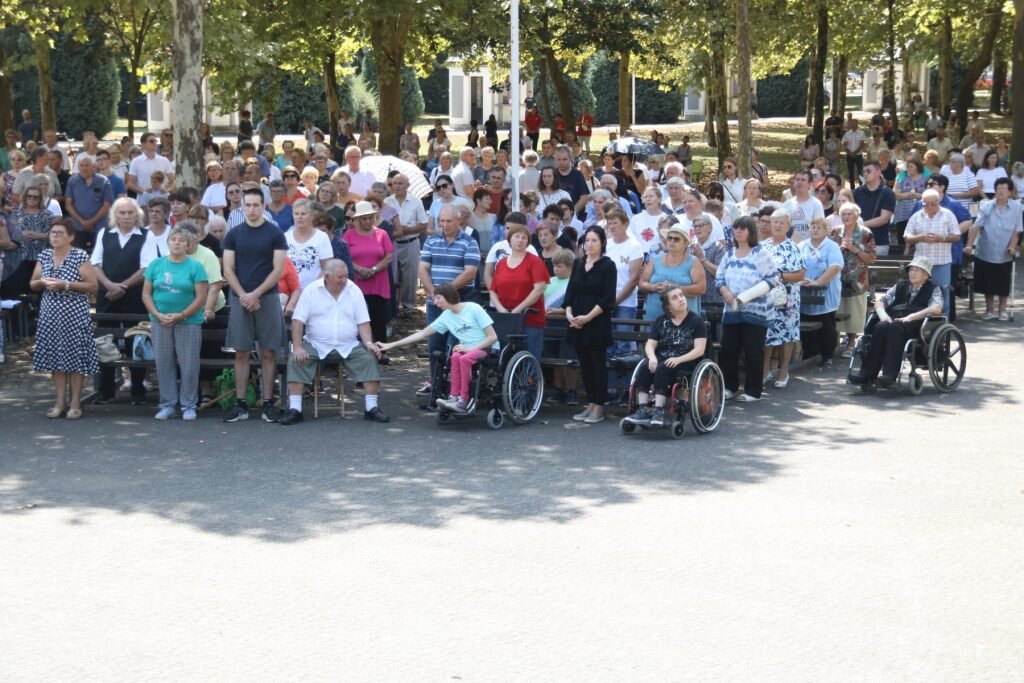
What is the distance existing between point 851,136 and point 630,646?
31.4 m

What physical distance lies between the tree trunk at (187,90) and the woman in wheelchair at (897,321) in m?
8.30

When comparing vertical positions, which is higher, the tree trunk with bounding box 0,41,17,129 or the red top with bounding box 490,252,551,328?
the tree trunk with bounding box 0,41,17,129

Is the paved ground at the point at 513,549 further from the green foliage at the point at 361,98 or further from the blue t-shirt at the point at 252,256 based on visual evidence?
the green foliage at the point at 361,98

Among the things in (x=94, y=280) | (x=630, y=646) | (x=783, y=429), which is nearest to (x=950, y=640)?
(x=630, y=646)

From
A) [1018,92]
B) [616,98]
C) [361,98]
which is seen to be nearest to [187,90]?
[1018,92]

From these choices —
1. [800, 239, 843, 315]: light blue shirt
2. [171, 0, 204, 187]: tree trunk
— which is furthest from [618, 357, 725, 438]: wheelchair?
[171, 0, 204, 187]: tree trunk

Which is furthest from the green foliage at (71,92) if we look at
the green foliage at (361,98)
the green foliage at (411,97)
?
the green foliage at (411,97)

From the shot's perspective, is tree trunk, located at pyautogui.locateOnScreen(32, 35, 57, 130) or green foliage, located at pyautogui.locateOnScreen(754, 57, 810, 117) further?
→ green foliage, located at pyautogui.locateOnScreen(754, 57, 810, 117)

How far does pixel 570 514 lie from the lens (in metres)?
9.66

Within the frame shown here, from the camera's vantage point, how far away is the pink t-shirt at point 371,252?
15023 millimetres

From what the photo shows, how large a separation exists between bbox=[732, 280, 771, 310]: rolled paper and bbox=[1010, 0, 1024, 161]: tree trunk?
16705 mm

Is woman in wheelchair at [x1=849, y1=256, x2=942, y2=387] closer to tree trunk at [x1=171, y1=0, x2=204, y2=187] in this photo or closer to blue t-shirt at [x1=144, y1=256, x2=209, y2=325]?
blue t-shirt at [x1=144, y1=256, x2=209, y2=325]

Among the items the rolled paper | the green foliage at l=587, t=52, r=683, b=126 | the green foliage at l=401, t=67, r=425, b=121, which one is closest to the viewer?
the rolled paper

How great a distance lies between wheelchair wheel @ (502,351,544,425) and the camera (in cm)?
1253
